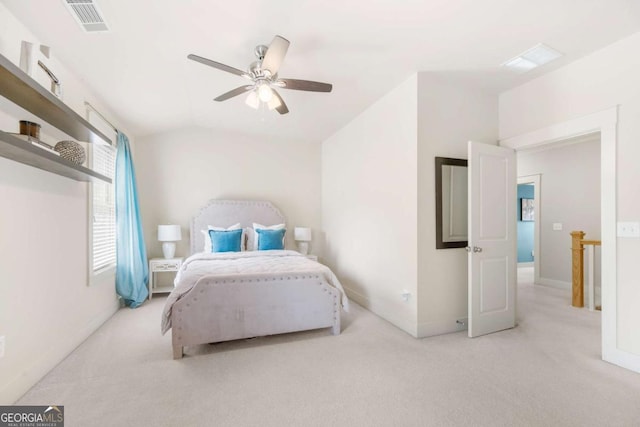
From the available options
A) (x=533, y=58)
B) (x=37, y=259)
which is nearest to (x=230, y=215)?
(x=37, y=259)

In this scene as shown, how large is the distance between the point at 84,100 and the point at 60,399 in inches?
105

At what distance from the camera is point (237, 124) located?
186 inches

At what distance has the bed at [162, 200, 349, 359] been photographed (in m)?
2.61

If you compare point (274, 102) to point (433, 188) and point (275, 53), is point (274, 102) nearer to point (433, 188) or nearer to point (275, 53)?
point (275, 53)

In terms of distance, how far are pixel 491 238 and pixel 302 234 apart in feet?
9.60

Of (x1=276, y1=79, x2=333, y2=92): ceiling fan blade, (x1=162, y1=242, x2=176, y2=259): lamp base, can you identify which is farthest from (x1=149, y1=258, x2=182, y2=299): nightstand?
(x1=276, y1=79, x2=333, y2=92): ceiling fan blade

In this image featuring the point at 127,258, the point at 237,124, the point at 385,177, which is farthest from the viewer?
the point at 237,124

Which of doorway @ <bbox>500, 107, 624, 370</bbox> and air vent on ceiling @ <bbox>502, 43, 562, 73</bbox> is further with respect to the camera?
air vent on ceiling @ <bbox>502, 43, 562, 73</bbox>

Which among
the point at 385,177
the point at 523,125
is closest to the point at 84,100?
the point at 385,177

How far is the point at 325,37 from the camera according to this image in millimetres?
2395

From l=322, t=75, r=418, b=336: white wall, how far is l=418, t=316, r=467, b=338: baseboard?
90 mm

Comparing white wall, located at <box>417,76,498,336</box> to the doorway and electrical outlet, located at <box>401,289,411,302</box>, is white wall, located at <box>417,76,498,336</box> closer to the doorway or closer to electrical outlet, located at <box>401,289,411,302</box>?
electrical outlet, located at <box>401,289,411,302</box>

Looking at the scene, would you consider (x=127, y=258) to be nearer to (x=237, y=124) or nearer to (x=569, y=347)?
(x=237, y=124)

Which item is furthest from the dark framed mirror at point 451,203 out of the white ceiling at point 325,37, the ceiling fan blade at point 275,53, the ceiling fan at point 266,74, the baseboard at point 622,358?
the ceiling fan blade at point 275,53
